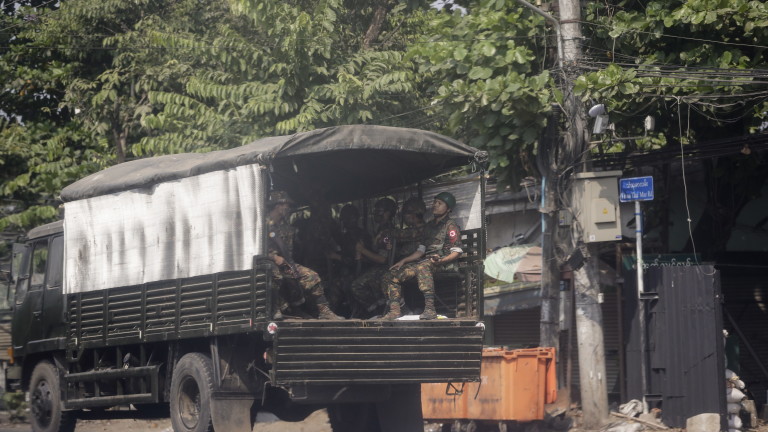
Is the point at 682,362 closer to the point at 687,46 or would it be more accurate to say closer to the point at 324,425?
the point at 687,46

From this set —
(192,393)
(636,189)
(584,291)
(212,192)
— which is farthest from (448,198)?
(636,189)

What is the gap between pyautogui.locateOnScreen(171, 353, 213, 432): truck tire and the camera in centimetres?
998

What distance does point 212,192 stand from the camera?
9945 mm

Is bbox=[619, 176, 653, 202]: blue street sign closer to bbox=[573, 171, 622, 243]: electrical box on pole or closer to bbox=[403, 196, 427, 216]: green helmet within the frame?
bbox=[573, 171, 622, 243]: electrical box on pole

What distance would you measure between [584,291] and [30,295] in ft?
23.1

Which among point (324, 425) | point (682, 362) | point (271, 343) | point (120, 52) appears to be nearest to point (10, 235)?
point (120, 52)

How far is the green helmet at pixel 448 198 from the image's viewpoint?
417 inches

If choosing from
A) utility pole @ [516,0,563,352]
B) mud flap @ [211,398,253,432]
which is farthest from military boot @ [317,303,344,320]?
utility pole @ [516,0,563,352]

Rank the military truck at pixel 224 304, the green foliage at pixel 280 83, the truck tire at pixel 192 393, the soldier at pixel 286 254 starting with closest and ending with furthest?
the military truck at pixel 224 304 → the soldier at pixel 286 254 → the truck tire at pixel 192 393 → the green foliage at pixel 280 83

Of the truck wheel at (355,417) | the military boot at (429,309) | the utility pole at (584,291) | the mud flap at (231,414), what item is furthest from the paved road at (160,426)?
the military boot at (429,309)

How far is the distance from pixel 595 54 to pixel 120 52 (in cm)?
931

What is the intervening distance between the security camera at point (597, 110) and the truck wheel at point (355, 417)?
14.5 feet

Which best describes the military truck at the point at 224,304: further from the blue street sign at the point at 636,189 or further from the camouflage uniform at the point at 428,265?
the blue street sign at the point at 636,189

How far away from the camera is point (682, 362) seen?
13.1 m
